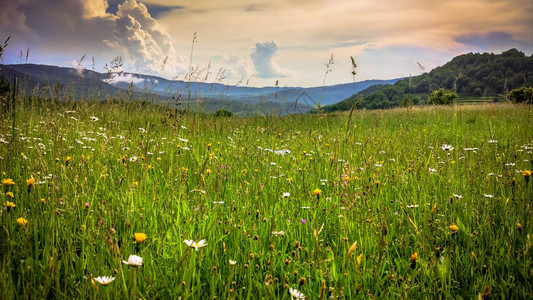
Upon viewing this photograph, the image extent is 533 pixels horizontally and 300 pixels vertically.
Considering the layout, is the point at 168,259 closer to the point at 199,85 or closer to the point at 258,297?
the point at 258,297

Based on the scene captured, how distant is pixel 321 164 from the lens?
11.3 feet

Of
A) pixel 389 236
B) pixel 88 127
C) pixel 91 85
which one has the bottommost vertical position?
pixel 389 236

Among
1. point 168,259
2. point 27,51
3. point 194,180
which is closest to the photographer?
point 168,259

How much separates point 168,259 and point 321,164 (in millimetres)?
2237

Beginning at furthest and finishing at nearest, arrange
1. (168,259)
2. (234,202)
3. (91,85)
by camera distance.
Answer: (91,85), (234,202), (168,259)

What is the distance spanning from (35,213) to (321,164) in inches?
106

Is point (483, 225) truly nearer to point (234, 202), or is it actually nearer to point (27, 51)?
point (234, 202)

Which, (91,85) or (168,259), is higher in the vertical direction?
(91,85)

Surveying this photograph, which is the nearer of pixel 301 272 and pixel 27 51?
pixel 301 272

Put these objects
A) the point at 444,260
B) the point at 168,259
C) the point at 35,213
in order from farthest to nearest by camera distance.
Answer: the point at 35,213, the point at 168,259, the point at 444,260

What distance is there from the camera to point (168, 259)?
162 centimetres

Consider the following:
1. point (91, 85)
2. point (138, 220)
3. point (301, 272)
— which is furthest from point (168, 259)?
point (91, 85)

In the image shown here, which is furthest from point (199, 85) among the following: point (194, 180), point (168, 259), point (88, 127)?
point (168, 259)

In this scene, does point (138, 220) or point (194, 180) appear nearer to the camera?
point (138, 220)
